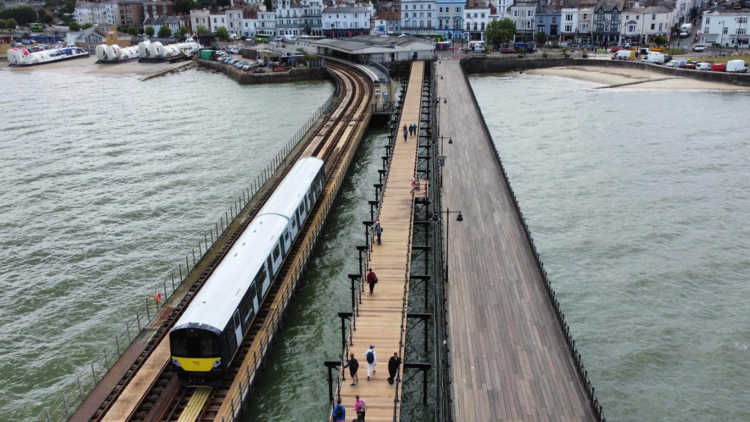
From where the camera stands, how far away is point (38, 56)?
138125mm

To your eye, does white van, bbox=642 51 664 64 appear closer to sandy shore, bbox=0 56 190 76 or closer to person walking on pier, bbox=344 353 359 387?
sandy shore, bbox=0 56 190 76

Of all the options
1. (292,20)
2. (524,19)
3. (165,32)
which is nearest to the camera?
(524,19)

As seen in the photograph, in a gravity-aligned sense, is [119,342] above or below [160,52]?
below

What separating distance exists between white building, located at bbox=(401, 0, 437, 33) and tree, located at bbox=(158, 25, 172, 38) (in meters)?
66.5

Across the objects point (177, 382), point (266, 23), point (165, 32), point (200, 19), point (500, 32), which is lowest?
point (177, 382)

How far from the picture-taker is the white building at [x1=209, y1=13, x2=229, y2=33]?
180m

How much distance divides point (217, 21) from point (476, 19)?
77.5m

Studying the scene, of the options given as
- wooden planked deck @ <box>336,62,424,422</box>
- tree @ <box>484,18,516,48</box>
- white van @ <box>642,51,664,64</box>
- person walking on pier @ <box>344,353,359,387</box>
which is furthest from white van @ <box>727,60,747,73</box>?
person walking on pier @ <box>344,353,359,387</box>

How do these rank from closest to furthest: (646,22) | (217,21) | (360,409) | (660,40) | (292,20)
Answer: (360,409) → (660,40) → (646,22) → (292,20) → (217,21)

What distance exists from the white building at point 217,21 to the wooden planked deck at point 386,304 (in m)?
151

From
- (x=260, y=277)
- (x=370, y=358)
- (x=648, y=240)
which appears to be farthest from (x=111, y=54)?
(x=370, y=358)

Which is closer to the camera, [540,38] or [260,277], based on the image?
[260,277]

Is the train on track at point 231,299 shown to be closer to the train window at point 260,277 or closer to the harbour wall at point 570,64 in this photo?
the train window at point 260,277

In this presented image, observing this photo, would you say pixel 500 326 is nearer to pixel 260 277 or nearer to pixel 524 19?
pixel 260 277
